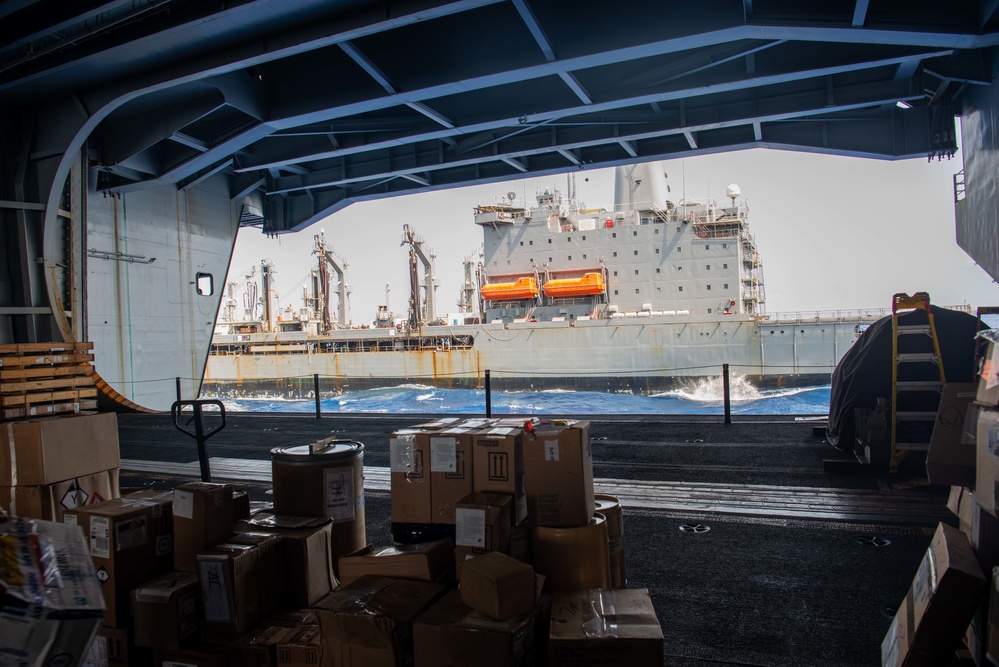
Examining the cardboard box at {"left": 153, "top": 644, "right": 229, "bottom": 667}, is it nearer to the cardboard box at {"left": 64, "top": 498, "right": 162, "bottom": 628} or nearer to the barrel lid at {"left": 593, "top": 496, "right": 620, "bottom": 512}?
the cardboard box at {"left": 64, "top": 498, "right": 162, "bottom": 628}

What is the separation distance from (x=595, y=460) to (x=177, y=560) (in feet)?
15.4

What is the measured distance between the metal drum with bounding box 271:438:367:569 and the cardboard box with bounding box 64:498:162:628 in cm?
60

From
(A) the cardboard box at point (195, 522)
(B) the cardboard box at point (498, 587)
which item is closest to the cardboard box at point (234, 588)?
(A) the cardboard box at point (195, 522)

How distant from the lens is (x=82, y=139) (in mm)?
8727

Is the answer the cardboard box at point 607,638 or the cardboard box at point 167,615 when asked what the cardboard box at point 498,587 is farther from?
the cardboard box at point 167,615

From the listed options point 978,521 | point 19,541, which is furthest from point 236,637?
point 978,521

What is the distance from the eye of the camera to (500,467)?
→ 274 centimetres

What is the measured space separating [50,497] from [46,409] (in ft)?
3.03

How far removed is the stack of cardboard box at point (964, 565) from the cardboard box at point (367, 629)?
179cm

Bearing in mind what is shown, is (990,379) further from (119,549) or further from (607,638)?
(119,549)

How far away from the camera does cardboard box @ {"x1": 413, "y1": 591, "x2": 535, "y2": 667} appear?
192 centimetres

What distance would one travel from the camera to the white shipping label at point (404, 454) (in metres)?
2.87

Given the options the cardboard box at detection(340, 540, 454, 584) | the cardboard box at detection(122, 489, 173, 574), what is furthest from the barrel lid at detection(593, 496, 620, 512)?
the cardboard box at detection(122, 489, 173, 574)

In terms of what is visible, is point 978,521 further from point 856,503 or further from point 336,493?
point 336,493
